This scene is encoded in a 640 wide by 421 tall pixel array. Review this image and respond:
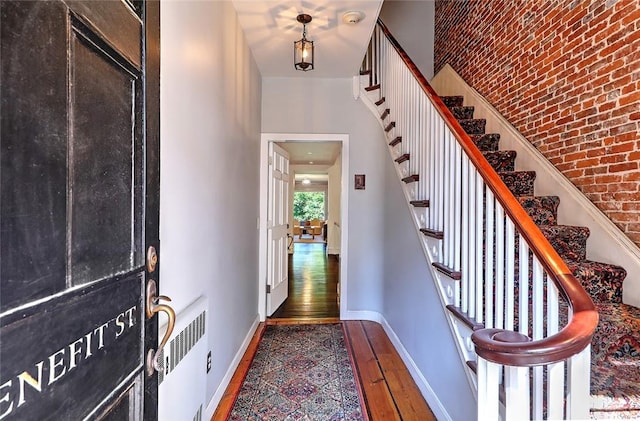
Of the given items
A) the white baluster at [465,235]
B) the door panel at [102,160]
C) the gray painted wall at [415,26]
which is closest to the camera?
the door panel at [102,160]

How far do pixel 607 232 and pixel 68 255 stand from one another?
2.58 m

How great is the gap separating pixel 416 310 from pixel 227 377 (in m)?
1.46

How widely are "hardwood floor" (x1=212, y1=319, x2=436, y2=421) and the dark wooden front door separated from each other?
1.56 metres

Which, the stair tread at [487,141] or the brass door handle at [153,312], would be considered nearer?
the brass door handle at [153,312]

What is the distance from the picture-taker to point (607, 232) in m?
1.90

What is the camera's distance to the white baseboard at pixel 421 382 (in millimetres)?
1871

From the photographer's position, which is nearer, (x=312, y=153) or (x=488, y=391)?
(x=488, y=391)

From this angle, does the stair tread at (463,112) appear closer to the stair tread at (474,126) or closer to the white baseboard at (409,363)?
the stair tread at (474,126)

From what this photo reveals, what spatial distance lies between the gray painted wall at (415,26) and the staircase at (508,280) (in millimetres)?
1971

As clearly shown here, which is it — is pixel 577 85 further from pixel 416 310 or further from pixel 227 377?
pixel 227 377

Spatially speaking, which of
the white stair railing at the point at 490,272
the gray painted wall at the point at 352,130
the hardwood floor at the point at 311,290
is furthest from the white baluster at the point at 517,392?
the hardwood floor at the point at 311,290

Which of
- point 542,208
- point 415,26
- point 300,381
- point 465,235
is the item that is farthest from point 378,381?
point 415,26

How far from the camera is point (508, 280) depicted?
1.25 meters

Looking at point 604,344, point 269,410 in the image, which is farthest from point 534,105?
point 269,410
